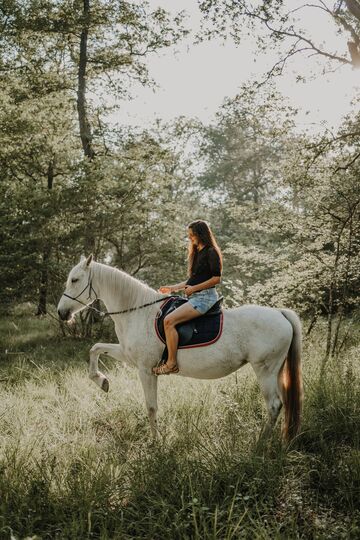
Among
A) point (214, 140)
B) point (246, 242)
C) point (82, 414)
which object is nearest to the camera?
point (82, 414)

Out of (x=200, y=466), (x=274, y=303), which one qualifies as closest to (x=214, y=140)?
(x=274, y=303)

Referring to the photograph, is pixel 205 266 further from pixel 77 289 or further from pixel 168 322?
pixel 77 289

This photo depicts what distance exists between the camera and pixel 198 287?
15.6 ft

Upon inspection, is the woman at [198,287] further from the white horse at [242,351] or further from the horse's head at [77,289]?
the horse's head at [77,289]

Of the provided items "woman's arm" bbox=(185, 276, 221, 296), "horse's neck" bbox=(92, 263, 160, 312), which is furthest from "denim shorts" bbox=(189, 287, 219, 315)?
"horse's neck" bbox=(92, 263, 160, 312)

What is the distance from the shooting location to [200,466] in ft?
11.9

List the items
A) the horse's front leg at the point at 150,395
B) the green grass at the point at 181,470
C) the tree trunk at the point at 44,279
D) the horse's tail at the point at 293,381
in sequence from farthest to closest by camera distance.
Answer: the tree trunk at the point at 44,279
the horse's front leg at the point at 150,395
the horse's tail at the point at 293,381
the green grass at the point at 181,470

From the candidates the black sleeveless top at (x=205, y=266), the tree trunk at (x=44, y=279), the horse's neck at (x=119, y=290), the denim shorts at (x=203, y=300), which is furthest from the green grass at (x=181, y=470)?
the tree trunk at (x=44, y=279)

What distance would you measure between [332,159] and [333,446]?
5.84 m

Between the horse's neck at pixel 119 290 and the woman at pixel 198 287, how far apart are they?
25.4 inches

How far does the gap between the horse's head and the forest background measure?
11.1 feet

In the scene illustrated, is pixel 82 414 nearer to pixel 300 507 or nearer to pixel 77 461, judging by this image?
pixel 77 461

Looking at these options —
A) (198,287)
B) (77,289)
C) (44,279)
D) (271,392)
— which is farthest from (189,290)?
(44,279)

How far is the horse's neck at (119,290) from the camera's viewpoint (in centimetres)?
531
